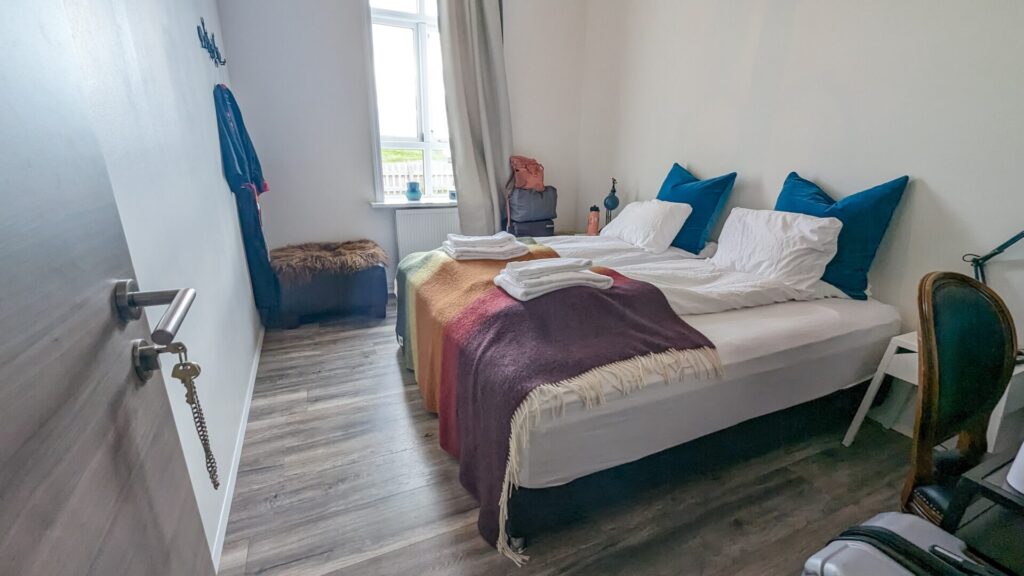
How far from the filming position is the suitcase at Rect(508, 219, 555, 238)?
3625mm

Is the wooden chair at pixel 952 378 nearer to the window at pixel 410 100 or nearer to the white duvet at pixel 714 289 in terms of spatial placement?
the white duvet at pixel 714 289

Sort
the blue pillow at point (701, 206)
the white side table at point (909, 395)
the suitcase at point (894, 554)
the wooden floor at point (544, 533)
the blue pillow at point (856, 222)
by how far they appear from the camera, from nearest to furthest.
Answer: the suitcase at point (894, 554), the wooden floor at point (544, 533), the white side table at point (909, 395), the blue pillow at point (856, 222), the blue pillow at point (701, 206)

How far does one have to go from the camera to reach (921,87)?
69.3 inches

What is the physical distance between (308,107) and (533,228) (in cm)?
198

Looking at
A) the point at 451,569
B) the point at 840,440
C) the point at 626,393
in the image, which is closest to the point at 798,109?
the point at 840,440

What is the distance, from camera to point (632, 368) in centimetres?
134

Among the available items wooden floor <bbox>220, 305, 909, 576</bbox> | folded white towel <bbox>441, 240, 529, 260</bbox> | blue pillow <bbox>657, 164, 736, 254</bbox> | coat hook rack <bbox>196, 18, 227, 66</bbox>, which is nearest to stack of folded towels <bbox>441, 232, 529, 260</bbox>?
folded white towel <bbox>441, 240, 529, 260</bbox>

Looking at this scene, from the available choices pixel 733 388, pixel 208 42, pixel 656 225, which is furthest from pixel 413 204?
pixel 733 388

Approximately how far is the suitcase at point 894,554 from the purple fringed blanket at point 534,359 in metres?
0.59

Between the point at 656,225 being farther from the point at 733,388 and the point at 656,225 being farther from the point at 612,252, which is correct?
the point at 733,388

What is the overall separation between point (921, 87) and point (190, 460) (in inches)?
118

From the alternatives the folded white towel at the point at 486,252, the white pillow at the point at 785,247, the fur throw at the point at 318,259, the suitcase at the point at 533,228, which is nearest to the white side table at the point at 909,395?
the white pillow at the point at 785,247

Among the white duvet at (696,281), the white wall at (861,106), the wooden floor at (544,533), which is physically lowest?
the wooden floor at (544,533)

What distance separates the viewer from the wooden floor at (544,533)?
134 centimetres
